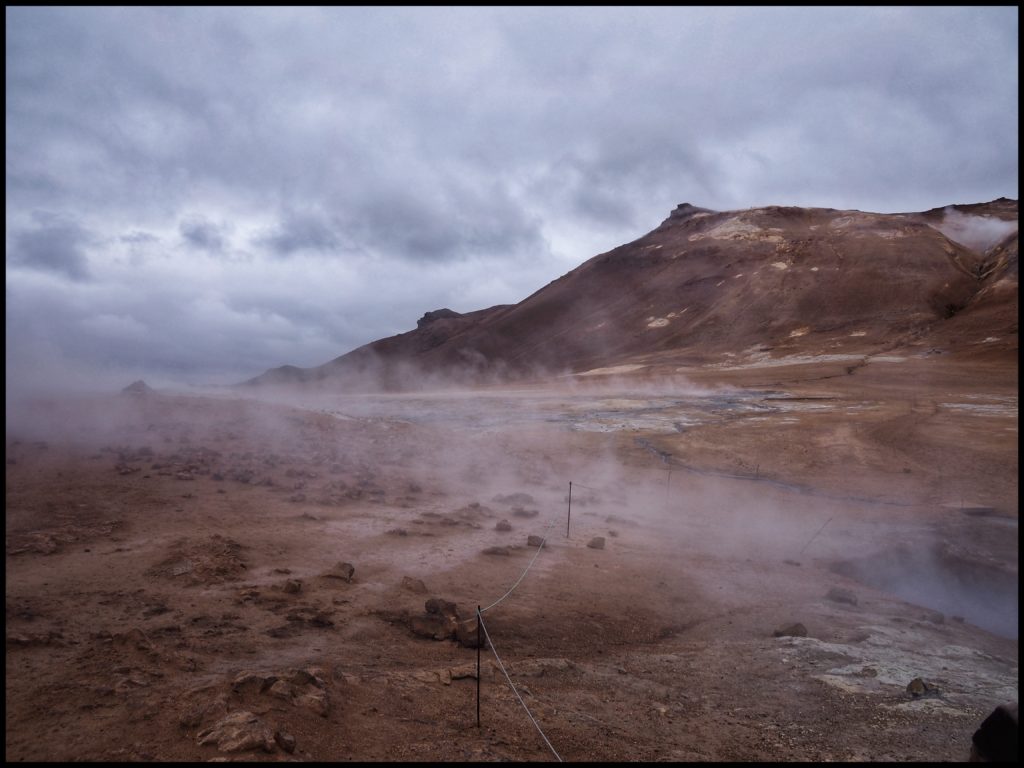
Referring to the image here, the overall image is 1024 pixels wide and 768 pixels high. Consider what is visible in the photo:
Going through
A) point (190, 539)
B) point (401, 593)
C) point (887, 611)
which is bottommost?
point (887, 611)

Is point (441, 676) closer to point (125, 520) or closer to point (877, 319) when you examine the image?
point (125, 520)

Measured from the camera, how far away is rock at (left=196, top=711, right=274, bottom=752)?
3.77 m

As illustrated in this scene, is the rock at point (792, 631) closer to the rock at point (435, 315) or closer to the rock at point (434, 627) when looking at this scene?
the rock at point (434, 627)

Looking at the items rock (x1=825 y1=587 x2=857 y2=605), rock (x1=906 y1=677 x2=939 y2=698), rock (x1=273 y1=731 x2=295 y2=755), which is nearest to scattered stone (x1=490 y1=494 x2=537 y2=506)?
rock (x1=825 y1=587 x2=857 y2=605)

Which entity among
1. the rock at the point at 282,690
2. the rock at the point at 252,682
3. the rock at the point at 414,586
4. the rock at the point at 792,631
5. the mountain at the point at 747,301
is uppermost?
the mountain at the point at 747,301

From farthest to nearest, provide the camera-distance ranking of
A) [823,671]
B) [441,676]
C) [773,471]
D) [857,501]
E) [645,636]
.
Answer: [773,471] < [857,501] < [645,636] < [823,671] < [441,676]

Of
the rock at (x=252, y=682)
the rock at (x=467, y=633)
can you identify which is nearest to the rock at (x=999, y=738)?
the rock at (x=467, y=633)

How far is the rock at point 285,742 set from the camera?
388 cm

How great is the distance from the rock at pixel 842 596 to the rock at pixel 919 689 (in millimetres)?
2886

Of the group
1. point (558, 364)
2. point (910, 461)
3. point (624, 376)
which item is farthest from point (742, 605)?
point (558, 364)

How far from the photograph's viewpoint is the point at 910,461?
17.3 meters

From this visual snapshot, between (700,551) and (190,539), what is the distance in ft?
27.5

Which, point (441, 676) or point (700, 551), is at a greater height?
point (441, 676)

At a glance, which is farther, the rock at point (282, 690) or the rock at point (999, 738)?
the rock at point (282, 690)
